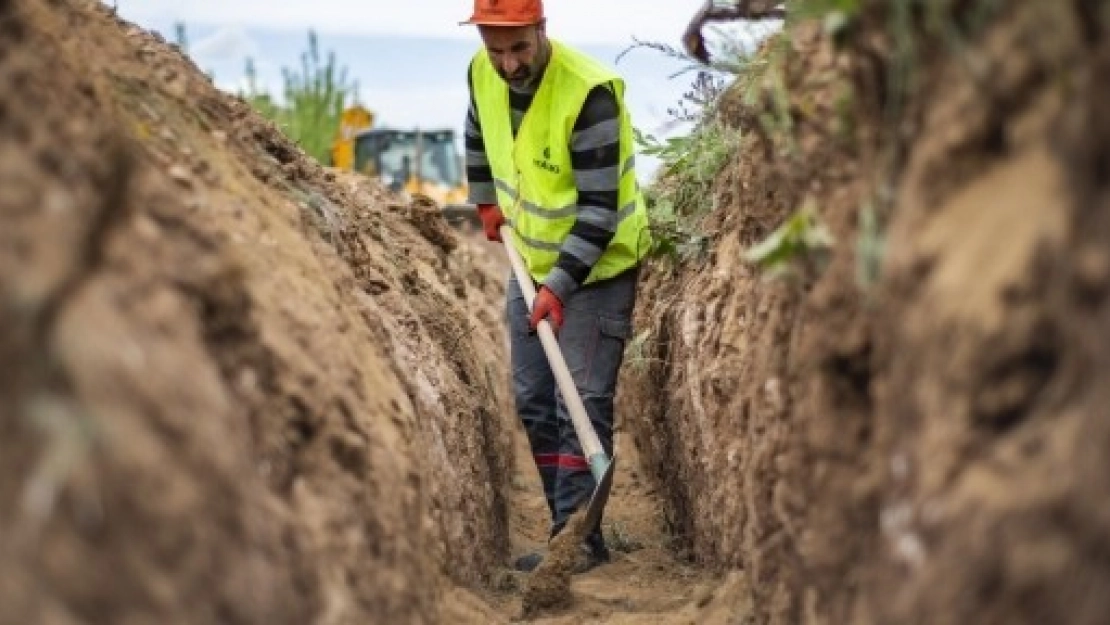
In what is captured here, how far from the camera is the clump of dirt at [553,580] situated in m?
6.03

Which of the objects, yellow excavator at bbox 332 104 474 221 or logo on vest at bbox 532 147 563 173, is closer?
logo on vest at bbox 532 147 563 173

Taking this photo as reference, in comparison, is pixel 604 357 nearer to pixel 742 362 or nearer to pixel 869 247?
pixel 742 362

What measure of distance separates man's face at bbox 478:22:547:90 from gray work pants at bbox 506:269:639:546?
896mm

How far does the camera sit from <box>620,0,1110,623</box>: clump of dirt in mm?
2641

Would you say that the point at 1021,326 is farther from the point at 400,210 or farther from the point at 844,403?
the point at 400,210

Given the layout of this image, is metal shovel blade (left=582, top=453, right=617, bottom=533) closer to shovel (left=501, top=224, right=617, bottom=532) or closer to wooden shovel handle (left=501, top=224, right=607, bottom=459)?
shovel (left=501, top=224, right=617, bottom=532)

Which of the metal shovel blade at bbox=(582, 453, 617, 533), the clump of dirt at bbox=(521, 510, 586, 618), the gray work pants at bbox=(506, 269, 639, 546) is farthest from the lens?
the gray work pants at bbox=(506, 269, 639, 546)

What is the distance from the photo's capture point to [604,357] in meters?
6.87

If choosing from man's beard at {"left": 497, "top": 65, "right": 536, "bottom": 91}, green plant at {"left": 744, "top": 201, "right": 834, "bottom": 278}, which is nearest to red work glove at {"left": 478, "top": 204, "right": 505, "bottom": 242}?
man's beard at {"left": 497, "top": 65, "right": 536, "bottom": 91}

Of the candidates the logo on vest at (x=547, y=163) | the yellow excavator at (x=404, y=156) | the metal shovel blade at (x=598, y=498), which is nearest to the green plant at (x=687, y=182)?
the logo on vest at (x=547, y=163)

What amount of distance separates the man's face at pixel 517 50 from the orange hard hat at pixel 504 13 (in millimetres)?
43

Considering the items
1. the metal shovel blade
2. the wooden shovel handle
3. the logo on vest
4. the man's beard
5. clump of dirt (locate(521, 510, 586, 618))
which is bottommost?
clump of dirt (locate(521, 510, 586, 618))

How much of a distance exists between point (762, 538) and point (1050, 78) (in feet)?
6.44

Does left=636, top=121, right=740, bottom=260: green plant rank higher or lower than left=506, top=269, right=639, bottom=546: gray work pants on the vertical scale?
higher
